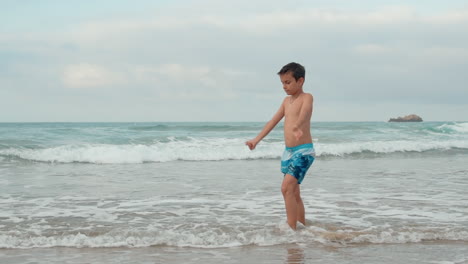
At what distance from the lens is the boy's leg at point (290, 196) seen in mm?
4852

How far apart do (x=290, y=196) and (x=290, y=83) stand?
3.64 feet

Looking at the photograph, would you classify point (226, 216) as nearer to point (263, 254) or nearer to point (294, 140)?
point (294, 140)

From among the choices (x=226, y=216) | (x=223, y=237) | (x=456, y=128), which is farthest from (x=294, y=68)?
(x=456, y=128)

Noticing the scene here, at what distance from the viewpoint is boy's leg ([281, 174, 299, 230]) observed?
191 inches

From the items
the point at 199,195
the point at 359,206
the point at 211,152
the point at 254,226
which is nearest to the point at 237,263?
the point at 254,226

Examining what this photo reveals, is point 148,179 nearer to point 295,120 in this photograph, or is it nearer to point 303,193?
point 303,193

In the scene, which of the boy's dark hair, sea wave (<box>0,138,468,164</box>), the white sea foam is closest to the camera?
the boy's dark hair

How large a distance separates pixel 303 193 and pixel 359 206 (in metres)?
1.31

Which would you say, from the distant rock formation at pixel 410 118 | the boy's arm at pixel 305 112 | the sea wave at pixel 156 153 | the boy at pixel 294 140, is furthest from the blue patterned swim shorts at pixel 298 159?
the distant rock formation at pixel 410 118

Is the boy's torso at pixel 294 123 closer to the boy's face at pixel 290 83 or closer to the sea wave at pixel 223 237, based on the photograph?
the boy's face at pixel 290 83

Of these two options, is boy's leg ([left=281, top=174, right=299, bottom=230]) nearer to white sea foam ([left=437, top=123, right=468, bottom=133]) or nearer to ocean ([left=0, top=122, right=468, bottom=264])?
ocean ([left=0, top=122, right=468, bottom=264])

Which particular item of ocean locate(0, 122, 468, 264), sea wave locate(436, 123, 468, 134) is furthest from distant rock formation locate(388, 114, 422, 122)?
ocean locate(0, 122, 468, 264)

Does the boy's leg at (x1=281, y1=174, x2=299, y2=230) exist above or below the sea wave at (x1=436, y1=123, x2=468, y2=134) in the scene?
below

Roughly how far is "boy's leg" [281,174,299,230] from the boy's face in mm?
851
